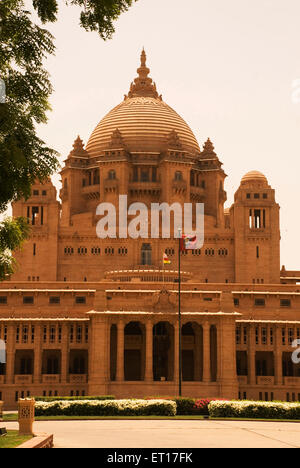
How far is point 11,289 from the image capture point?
82.2 m

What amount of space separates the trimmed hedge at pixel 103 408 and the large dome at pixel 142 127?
60022 millimetres

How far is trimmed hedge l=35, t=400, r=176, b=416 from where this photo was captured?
5275 cm

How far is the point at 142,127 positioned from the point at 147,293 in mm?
37373

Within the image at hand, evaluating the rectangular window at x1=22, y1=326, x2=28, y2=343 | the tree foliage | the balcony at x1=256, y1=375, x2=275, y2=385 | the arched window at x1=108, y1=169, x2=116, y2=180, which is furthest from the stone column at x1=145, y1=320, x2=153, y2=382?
the tree foliage

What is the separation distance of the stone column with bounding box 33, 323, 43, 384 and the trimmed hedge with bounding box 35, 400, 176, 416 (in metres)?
23.5

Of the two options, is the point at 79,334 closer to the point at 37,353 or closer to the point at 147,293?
the point at 37,353

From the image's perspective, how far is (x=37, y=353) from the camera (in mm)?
77625

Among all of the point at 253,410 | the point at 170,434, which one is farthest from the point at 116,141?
the point at 170,434

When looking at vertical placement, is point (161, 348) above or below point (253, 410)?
above

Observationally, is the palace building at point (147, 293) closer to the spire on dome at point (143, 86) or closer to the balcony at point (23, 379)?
the balcony at point (23, 379)

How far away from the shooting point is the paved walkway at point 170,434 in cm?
3216

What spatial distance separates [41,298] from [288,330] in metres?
25.3

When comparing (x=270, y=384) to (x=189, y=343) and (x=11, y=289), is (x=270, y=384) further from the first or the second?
(x=11, y=289)

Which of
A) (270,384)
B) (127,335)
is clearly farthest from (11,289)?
(270,384)
